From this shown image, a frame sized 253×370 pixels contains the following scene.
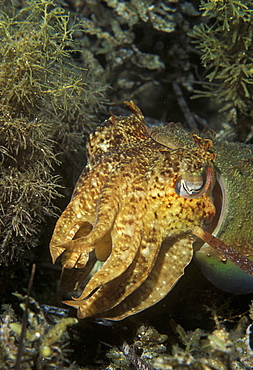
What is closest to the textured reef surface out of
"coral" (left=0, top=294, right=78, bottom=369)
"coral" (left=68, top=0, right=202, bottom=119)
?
"coral" (left=0, top=294, right=78, bottom=369)

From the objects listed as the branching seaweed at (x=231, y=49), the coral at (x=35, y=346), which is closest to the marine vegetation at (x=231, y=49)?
the branching seaweed at (x=231, y=49)

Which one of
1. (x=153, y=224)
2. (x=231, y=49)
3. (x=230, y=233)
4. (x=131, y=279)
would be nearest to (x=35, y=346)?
(x=131, y=279)

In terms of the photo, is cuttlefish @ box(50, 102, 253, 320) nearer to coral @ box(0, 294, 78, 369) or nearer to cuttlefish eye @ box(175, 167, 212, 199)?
cuttlefish eye @ box(175, 167, 212, 199)

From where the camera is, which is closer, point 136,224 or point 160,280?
point 136,224

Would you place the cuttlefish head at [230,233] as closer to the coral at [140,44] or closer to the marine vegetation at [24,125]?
the marine vegetation at [24,125]

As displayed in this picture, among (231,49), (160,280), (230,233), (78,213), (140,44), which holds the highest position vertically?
(231,49)

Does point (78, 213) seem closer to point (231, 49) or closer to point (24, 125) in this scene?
point (24, 125)

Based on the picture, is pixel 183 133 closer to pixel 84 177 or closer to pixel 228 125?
pixel 84 177
